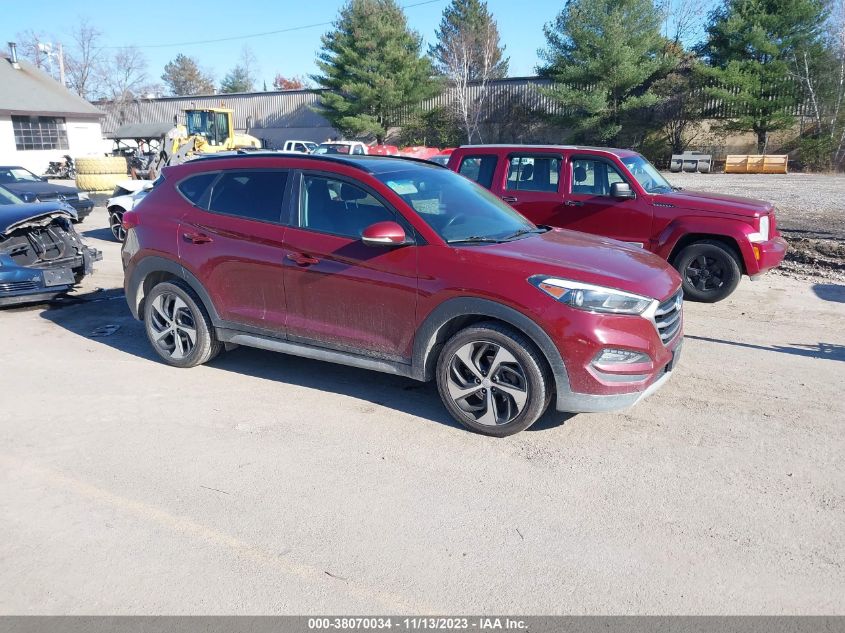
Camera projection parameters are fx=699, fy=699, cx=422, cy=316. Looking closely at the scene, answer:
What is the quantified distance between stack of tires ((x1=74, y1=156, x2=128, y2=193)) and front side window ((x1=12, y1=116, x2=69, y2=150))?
1643 centimetres

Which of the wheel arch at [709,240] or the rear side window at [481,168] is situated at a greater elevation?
the rear side window at [481,168]

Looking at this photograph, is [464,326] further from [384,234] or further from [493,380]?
[384,234]

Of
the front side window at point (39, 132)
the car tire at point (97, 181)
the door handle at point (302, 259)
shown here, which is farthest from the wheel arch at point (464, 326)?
the front side window at point (39, 132)

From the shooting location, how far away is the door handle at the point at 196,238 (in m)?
5.72

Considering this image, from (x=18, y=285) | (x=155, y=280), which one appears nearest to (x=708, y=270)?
(x=155, y=280)

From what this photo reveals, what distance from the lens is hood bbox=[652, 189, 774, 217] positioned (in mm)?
8273

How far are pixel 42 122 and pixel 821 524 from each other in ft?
139

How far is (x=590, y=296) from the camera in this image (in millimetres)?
4367

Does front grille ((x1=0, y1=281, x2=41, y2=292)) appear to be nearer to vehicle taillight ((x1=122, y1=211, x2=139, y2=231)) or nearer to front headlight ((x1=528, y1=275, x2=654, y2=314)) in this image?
vehicle taillight ((x1=122, y1=211, x2=139, y2=231))

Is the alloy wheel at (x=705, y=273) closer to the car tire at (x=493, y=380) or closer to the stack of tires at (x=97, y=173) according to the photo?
the car tire at (x=493, y=380)

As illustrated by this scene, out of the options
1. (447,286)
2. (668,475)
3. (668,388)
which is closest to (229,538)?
(447,286)

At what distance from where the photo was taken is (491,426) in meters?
4.65

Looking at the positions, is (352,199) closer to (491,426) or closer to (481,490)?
(491,426)

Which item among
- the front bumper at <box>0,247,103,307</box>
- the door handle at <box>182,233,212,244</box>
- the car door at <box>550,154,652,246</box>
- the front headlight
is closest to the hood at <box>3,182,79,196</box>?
the front bumper at <box>0,247,103,307</box>
